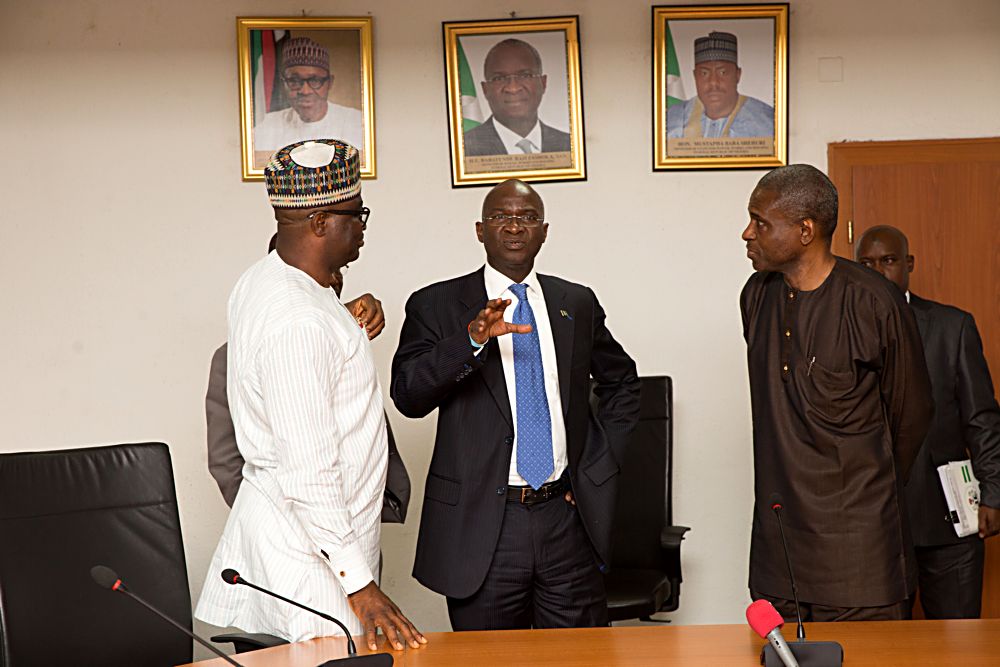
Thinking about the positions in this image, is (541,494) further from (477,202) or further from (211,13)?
(211,13)

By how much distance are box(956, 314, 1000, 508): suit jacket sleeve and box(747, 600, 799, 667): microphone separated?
187 cm

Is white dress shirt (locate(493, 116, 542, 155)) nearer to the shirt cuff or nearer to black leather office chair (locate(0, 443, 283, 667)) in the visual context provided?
black leather office chair (locate(0, 443, 283, 667))

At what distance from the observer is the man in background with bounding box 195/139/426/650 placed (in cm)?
224

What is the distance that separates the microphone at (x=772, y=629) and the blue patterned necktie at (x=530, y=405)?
959mm

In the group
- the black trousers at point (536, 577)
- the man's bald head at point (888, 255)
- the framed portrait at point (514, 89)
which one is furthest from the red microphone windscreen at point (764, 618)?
the framed portrait at point (514, 89)

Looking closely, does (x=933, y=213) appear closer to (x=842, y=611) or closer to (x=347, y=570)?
(x=842, y=611)

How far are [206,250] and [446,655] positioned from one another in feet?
8.54

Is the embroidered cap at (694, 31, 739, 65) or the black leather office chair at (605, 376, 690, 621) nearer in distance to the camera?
the black leather office chair at (605, 376, 690, 621)

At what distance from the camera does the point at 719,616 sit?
14.8 feet

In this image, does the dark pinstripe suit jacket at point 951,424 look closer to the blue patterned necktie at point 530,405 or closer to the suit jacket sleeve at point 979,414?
the suit jacket sleeve at point 979,414

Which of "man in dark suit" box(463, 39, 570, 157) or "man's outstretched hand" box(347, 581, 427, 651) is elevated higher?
"man in dark suit" box(463, 39, 570, 157)

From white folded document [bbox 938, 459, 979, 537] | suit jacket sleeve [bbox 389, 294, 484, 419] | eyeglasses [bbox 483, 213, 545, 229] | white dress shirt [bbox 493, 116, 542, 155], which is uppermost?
white dress shirt [bbox 493, 116, 542, 155]

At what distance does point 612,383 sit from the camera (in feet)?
11.0

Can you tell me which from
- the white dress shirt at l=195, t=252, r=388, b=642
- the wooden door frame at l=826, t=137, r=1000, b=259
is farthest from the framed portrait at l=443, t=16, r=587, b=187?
the white dress shirt at l=195, t=252, r=388, b=642
